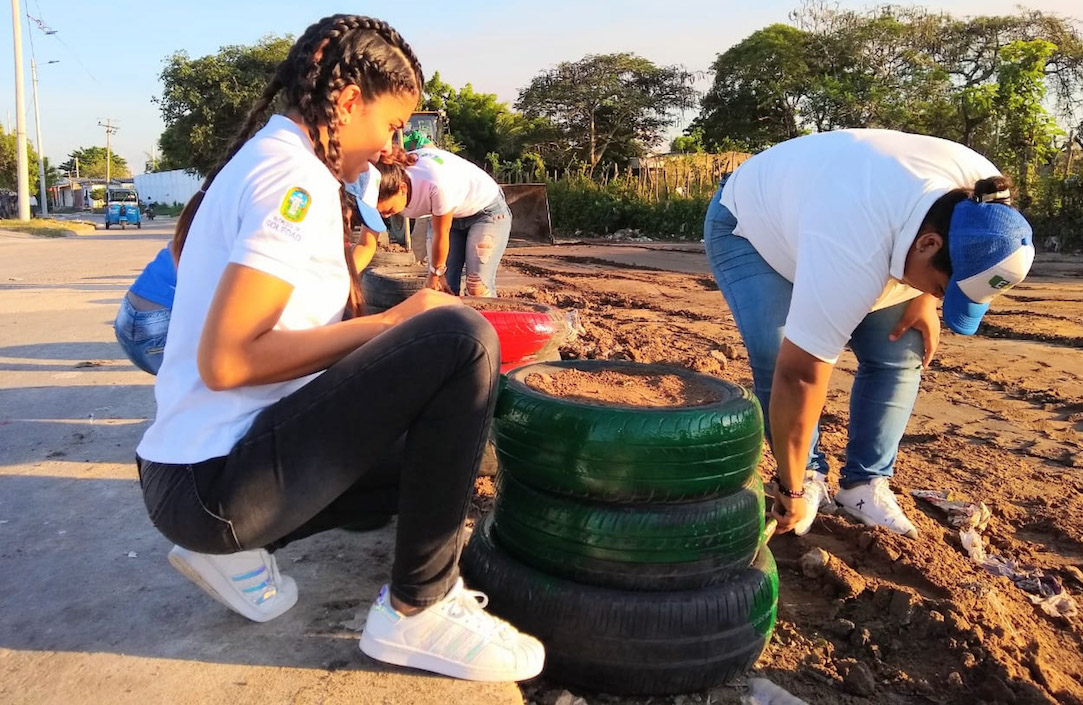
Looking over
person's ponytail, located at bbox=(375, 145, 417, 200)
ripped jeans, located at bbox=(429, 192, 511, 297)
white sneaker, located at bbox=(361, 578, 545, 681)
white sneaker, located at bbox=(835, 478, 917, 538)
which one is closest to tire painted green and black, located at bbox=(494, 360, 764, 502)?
white sneaker, located at bbox=(361, 578, 545, 681)

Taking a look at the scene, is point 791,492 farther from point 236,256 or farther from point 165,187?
point 165,187

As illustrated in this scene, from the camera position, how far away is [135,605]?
214 centimetres

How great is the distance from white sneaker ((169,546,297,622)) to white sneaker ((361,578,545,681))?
324 mm

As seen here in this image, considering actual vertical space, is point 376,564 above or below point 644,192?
below

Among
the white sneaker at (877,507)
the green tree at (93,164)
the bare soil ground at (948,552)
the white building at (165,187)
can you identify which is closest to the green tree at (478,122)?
the bare soil ground at (948,552)

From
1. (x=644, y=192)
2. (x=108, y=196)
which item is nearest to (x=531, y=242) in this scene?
(x=644, y=192)

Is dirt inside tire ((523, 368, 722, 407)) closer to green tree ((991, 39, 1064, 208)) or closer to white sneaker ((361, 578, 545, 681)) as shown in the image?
white sneaker ((361, 578, 545, 681))

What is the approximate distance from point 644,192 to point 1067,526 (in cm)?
2094

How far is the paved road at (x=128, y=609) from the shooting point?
5.89 feet

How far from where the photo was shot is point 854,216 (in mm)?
2275

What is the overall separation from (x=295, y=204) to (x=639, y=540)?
1068mm

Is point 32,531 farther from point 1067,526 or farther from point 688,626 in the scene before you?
point 1067,526

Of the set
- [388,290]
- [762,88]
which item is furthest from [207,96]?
[388,290]

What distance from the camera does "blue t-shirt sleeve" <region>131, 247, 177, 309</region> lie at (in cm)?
337
